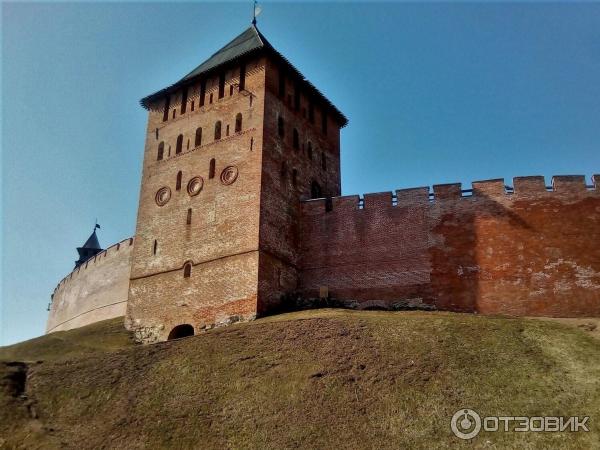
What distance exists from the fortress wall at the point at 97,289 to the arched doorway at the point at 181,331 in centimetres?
974

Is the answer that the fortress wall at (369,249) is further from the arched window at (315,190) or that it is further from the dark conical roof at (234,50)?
the dark conical roof at (234,50)

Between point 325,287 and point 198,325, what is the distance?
4.90 metres

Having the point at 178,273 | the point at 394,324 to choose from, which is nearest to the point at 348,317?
the point at 394,324

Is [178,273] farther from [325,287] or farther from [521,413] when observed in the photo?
[521,413]

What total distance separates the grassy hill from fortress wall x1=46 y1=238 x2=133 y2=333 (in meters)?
13.8

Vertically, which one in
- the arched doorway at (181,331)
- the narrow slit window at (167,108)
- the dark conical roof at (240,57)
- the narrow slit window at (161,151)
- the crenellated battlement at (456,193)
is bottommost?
the arched doorway at (181,331)

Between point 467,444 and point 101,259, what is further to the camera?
point 101,259

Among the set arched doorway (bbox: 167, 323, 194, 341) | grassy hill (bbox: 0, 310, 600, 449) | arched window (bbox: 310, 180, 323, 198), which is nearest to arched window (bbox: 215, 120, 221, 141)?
Result: arched window (bbox: 310, 180, 323, 198)

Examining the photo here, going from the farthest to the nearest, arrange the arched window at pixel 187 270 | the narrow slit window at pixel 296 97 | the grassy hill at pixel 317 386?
the narrow slit window at pixel 296 97
the arched window at pixel 187 270
the grassy hill at pixel 317 386

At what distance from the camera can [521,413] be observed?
14.5m

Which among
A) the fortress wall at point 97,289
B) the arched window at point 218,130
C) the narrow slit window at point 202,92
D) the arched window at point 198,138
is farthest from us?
the fortress wall at point 97,289

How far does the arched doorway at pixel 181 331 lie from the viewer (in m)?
24.5

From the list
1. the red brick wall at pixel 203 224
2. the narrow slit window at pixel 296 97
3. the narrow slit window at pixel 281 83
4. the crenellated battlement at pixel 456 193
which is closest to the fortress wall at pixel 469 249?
the crenellated battlement at pixel 456 193

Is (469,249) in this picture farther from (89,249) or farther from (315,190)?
(89,249)
